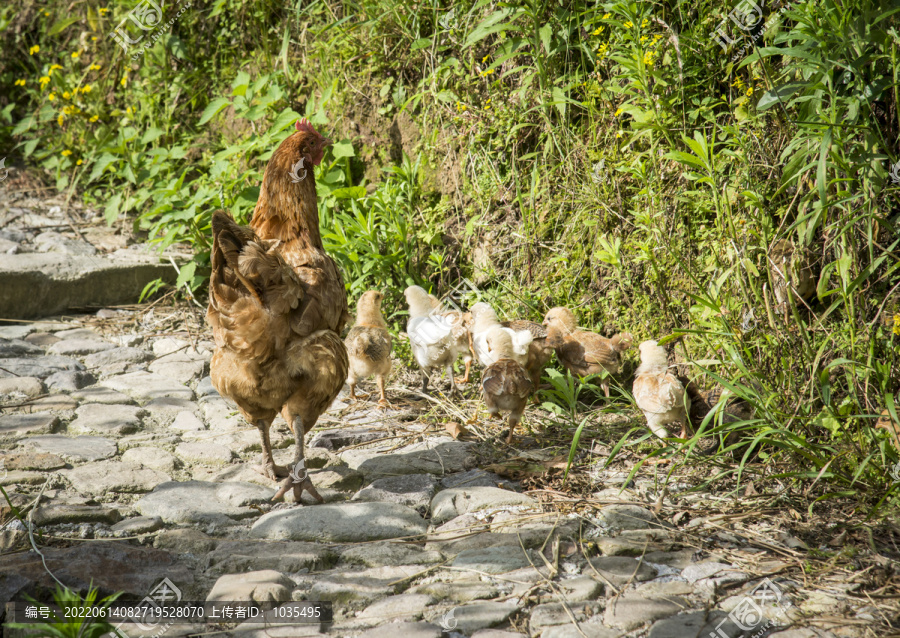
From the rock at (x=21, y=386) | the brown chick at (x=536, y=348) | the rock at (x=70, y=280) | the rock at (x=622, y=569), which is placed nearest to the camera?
the rock at (x=622, y=569)

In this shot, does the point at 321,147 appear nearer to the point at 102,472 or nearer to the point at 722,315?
the point at 102,472

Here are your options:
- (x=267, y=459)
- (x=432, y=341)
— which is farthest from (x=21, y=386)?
(x=432, y=341)

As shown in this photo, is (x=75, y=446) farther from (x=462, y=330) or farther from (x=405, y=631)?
(x=405, y=631)

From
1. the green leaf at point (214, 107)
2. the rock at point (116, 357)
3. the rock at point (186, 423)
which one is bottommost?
the rock at point (186, 423)

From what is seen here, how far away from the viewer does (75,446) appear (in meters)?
4.23

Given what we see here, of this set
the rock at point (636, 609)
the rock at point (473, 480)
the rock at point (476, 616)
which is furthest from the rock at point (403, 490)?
the rock at point (636, 609)

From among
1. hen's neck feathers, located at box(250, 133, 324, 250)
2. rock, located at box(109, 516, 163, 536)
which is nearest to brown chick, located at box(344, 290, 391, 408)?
hen's neck feathers, located at box(250, 133, 324, 250)

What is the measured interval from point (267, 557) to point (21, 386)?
3.08m

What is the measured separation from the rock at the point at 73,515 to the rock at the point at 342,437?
1380mm

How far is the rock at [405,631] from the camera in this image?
2480mm

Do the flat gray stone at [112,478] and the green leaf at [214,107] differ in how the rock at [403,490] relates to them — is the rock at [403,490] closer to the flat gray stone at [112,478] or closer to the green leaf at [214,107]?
the flat gray stone at [112,478]

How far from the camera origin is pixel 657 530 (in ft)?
10.6

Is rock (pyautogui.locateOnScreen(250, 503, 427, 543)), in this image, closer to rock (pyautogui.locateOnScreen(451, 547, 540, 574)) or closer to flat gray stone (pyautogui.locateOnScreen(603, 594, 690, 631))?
rock (pyautogui.locateOnScreen(451, 547, 540, 574))

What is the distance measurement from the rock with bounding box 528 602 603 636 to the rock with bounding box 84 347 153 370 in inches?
177
